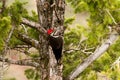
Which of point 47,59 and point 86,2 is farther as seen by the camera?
point 47,59

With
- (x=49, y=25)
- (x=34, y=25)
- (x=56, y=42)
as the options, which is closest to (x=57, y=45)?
(x=56, y=42)

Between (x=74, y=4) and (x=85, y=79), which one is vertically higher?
(x=74, y=4)

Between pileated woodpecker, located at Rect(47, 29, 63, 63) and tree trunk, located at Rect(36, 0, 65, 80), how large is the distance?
8cm

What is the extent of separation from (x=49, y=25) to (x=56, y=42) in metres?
0.35

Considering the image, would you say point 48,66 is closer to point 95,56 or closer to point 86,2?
point 95,56

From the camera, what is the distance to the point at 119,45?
7.45m

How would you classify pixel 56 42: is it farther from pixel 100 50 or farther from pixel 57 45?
pixel 100 50

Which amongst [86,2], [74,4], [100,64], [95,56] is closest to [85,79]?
[100,64]

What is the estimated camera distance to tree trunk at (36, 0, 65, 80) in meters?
5.06

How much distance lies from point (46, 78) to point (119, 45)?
8.71ft

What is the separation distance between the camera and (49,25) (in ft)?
17.1

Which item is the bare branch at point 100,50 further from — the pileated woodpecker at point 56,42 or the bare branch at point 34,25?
the bare branch at point 34,25

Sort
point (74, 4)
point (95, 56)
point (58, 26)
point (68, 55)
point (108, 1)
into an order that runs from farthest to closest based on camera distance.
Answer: point (68, 55) < point (74, 4) < point (95, 56) < point (58, 26) < point (108, 1)

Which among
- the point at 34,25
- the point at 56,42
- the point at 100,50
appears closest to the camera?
the point at 34,25
